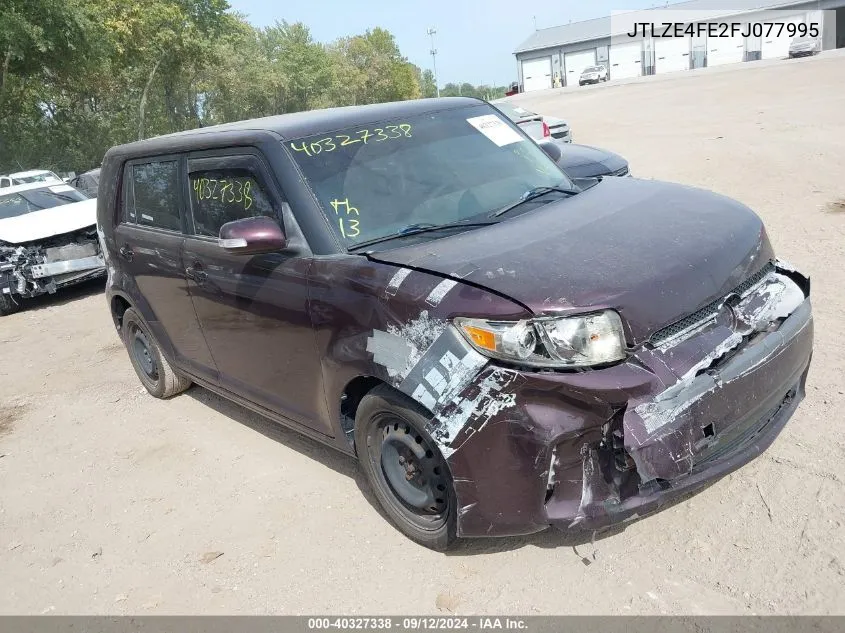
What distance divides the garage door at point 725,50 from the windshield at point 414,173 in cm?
6593

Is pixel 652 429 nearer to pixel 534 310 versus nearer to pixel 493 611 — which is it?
pixel 534 310

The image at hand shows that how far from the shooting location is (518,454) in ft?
8.65

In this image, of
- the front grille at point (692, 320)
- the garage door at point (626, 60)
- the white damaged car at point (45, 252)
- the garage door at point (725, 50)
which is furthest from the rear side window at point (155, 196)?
the garage door at point (626, 60)

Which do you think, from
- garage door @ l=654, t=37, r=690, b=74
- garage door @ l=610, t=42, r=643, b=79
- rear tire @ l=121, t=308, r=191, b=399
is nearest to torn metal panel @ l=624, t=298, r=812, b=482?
rear tire @ l=121, t=308, r=191, b=399

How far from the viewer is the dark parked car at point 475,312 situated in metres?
2.63

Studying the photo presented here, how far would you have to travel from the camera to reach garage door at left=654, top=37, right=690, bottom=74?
64875 mm

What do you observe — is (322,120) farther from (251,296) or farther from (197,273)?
(197,273)

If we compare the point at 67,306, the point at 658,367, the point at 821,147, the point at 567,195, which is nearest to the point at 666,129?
the point at 821,147

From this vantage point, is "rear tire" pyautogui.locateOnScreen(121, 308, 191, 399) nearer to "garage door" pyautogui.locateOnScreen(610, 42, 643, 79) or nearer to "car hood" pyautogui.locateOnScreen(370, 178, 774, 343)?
"car hood" pyautogui.locateOnScreen(370, 178, 774, 343)

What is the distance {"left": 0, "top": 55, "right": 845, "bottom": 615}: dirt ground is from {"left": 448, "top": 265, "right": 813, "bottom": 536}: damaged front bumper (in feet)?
1.21

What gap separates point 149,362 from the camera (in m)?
5.57

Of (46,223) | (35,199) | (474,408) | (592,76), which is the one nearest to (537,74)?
(592,76)

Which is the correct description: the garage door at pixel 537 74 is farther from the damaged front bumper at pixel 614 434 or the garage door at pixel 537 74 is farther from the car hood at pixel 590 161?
the damaged front bumper at pixel 614 434

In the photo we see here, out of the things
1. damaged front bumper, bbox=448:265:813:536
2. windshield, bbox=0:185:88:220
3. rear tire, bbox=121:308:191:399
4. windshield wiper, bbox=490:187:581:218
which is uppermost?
windshield wiper, bbox=490:187:581:218
